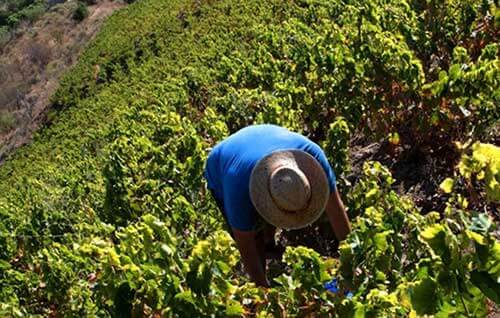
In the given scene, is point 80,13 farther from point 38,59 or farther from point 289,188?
point 289,188

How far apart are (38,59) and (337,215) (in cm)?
4138

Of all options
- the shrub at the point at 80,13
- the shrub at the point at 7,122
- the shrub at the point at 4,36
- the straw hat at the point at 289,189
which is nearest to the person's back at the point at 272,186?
the straw hat at the point at 289,189

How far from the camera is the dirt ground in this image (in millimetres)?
34994

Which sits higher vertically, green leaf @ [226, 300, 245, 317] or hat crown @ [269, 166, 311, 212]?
hat crown @ [269, 166, 311, 212]

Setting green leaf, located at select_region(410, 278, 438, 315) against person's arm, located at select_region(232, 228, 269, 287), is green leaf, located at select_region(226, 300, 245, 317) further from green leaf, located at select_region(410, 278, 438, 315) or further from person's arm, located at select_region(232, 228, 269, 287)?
green leaf, located at select_region(410, 278, 438, 315)

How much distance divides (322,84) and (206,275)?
3585 mm

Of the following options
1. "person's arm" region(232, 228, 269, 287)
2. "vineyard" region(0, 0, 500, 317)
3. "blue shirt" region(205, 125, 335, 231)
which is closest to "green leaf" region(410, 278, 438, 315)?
"vineyard" region(0, 0, 500, 317)

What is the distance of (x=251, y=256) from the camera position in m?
3.47

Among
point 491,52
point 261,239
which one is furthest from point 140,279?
point 491,52

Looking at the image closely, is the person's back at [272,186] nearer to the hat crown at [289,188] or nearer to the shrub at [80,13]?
the hat crown at [289,188]

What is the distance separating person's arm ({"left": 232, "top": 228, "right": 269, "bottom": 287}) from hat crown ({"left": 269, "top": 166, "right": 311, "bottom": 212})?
339mm

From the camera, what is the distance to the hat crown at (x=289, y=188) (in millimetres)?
3150

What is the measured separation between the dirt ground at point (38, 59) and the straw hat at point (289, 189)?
2854 centimetres

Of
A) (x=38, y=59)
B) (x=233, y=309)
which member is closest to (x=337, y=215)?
(x=233, y=309)
